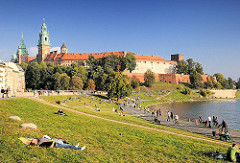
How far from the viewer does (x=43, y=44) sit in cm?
13388

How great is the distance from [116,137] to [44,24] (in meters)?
134

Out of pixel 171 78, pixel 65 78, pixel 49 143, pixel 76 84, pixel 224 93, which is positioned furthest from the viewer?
pixel 171 78

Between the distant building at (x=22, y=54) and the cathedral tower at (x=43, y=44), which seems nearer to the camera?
the cathedral tower at (x=43, y=44)

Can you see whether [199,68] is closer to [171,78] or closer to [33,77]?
[171,78]

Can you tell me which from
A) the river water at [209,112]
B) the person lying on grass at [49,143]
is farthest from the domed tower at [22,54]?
the person lying on grass at [49,143]

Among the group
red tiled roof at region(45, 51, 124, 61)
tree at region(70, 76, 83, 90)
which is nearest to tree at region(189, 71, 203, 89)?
red tiled roof at region(45, 51, 124, 61)

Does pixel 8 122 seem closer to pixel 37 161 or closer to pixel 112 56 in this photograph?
pixel 37 161

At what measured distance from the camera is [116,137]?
1435 centimetres

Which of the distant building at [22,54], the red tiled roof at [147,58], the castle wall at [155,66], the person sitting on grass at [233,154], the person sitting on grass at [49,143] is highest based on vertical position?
the distant building at [22,54]

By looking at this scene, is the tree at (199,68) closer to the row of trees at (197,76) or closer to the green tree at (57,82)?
the row of trees at (197,76)

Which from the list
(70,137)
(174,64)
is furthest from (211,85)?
(70,137)

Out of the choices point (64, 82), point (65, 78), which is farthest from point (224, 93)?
point (64, 82)

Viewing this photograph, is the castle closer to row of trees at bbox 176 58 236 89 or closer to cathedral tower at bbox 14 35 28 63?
row of trees at bbox 176 58 236 89

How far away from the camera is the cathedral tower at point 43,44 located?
13375 cm
